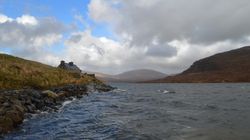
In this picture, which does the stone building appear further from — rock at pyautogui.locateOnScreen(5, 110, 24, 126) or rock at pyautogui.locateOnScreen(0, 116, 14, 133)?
rock at pyautogui.locateOnScreen(0, 116, 14, 133)

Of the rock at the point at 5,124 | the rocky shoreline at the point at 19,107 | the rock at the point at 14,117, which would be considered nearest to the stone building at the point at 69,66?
the rocky shoreline at the point at 19,107

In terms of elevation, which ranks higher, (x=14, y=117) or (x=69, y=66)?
(x=69, y=66)

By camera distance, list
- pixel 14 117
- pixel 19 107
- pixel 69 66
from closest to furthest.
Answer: pixel 14 117
pixel 19 107
pixel 69 66

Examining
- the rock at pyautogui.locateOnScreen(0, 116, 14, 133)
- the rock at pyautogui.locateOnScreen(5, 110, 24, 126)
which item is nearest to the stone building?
the rock at pyautogui.locateOnScreen(5, 110, 24, 126)

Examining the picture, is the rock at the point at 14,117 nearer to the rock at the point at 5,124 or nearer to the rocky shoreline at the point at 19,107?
the rocky shoreline at the point at 19,107

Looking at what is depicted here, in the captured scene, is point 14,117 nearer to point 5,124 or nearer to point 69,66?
point 5,124

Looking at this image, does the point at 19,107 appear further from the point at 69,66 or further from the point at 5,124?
the point at 69,66

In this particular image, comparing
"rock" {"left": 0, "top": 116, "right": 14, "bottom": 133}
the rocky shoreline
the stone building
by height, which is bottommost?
"rock" {"left": 0, "top": 116, "right": 14, "bottom": 133}

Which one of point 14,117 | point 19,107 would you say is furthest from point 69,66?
point 14,117

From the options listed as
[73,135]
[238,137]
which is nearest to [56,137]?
[73,135]

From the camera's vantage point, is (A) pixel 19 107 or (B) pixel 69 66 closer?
(A) pixel 19 107

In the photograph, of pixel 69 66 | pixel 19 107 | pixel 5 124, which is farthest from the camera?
pixel 69 66

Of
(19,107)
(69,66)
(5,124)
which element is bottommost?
(5,124)

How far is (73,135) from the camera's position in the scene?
2345 centimetres
